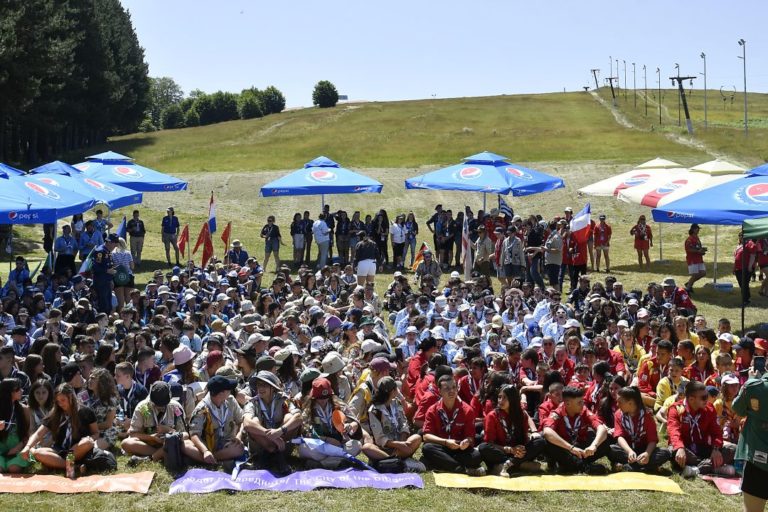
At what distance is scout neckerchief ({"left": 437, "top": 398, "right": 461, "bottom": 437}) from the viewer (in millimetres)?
8734

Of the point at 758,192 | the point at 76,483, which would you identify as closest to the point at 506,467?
the point at 76,483

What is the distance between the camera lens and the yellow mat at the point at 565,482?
805 cm

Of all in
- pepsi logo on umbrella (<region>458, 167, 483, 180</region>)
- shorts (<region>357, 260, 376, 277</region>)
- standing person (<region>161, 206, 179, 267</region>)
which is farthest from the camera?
standing person (<region>161, 206, 179, 267</region>)

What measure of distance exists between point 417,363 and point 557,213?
86.7 feet

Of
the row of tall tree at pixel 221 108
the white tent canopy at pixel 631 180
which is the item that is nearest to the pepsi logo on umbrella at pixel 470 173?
the white tent canopy at pixel 631 180

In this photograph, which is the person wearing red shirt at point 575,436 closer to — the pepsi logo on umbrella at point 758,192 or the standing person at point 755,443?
the standing person at point 755,443

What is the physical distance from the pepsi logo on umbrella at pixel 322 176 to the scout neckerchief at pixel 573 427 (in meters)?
13.9

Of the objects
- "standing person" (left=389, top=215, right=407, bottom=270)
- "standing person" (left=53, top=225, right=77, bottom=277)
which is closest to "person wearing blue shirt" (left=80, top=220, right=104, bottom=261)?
"standing person" (left=53, top=225, right=77, bottom=277)

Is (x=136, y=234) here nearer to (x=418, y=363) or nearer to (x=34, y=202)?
(x=34, y=202)

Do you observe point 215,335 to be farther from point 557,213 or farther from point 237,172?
point 237,172

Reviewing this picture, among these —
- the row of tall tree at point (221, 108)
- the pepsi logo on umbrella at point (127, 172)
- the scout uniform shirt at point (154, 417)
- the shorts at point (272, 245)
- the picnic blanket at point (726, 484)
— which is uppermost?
the row of tall tree at point (221, 108)

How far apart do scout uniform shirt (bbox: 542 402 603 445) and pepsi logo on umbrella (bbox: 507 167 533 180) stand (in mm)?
13452

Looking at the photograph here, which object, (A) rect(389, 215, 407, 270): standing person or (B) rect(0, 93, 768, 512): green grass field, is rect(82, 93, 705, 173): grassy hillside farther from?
(A) rect(389, 215, 407, 270): standing person

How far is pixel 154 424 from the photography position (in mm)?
8680
